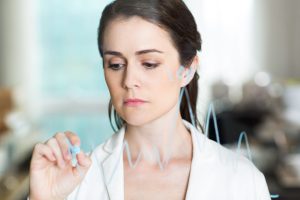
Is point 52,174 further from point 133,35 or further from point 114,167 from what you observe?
point 133,35

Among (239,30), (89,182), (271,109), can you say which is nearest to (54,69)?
(239,30)

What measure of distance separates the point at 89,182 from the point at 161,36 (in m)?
0.19

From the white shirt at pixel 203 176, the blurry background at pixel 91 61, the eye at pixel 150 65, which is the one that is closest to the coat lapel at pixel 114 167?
the white shirt at pixel 203 176

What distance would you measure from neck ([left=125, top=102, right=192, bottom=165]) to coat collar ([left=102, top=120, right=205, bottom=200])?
11 millimetres

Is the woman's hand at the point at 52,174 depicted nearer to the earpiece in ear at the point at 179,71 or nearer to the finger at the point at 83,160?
the finger at the point at 83,160

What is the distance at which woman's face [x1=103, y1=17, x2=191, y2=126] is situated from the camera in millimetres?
549

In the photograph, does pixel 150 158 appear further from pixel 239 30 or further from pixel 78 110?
pixel 78 110

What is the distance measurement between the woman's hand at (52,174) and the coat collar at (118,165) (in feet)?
0.09

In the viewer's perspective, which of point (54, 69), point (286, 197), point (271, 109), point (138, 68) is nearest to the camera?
point (138, 68)

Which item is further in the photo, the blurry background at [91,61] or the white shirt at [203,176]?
the blurry background at [91,61]

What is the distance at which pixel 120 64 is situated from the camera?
557 millimetres

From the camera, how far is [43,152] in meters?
0.60

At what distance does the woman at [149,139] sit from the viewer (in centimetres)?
56

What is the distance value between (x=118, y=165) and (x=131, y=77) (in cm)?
12
